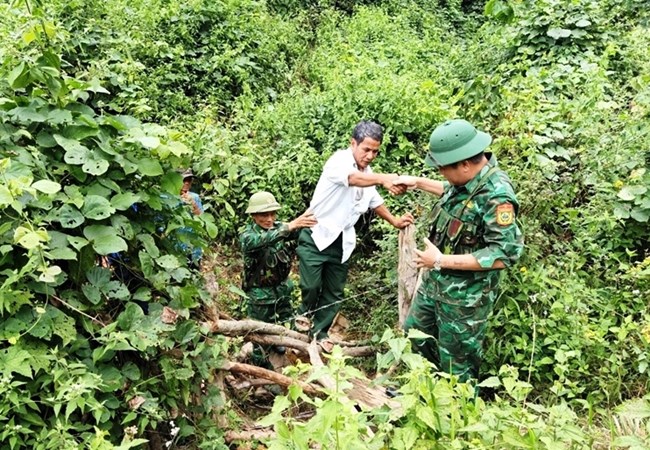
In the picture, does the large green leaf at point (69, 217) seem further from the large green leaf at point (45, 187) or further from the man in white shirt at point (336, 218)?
the man in white shirt at point (336, 218)

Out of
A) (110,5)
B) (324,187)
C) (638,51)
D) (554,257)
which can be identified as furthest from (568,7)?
(110,5)

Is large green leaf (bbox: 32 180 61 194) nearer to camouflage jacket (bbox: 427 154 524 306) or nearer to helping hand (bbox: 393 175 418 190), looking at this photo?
camouflage jacket (bbox: 427 154 524 306)

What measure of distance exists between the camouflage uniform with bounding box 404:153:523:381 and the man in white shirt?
682 millimetres

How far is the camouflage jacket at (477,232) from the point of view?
3076mm

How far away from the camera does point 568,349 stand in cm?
353

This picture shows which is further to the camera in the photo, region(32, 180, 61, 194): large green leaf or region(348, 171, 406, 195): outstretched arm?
region(348, 171, 406, 195): outstretched arm

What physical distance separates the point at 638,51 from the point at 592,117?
195cm

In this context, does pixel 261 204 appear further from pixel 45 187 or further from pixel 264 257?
pixel 45 187

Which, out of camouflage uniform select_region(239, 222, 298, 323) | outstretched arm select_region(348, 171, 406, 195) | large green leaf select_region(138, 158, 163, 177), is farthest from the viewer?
camouflage uniform select_region(239, 222, 298, 323)

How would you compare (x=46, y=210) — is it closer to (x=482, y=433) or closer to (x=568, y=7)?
(x=482, y=433)

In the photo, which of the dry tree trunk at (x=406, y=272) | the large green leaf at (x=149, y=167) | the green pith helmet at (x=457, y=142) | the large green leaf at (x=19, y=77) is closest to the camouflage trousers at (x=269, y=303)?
the dry tree trunk at (x=406, y=272)

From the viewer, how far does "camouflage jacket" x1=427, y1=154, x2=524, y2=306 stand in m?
3.08

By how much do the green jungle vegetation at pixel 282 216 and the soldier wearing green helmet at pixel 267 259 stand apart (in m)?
0.32

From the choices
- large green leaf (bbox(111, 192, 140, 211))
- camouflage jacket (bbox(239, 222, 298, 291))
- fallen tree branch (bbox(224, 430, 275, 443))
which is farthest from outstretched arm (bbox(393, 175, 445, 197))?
large green leaf (bbox(111, 192, 140, 211))
